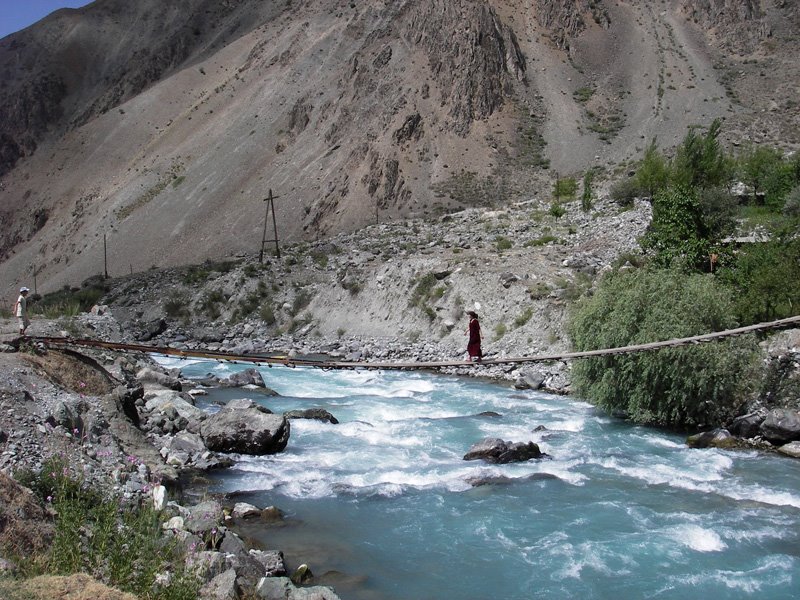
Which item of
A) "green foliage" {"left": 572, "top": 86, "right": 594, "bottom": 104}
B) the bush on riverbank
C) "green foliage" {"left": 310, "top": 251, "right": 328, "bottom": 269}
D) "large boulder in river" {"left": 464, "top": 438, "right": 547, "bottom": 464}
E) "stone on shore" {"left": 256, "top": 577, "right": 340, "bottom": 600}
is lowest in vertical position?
"large boulder in river" {"left": 464, "top": 438, "right": 547, "bottom": 464}

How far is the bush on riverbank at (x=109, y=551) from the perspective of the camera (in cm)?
691

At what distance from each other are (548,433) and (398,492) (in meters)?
5.02

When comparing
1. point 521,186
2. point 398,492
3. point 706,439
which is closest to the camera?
point 398,492

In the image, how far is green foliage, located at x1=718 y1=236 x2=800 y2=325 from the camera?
61.1 feet

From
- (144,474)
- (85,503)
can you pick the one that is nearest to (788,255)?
(144,474)

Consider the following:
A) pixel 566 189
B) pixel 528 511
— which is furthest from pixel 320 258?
pixel 528 511

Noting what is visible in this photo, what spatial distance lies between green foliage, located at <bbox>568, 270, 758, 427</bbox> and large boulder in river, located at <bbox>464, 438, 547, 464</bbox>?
11.5ft

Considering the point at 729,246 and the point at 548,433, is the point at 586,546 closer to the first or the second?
the point at 548,433

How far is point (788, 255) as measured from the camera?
64.4 feet

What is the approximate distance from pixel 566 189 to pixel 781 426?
1387 inches

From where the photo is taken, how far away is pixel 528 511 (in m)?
12.5

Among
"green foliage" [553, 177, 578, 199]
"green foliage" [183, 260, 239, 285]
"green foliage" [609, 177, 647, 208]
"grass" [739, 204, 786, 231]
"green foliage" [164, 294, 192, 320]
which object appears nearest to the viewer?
"grass" [739, 204, 786, 231]

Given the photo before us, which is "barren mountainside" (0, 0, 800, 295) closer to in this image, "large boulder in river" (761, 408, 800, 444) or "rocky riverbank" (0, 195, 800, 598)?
"rocky riverbank" (0, 195, 800, 598)

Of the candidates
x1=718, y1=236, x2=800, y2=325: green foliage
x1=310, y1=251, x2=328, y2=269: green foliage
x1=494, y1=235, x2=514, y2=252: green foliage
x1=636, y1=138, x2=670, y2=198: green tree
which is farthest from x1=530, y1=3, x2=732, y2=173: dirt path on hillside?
x1=718, y1=236, x2=800, y2=325: green foliage
